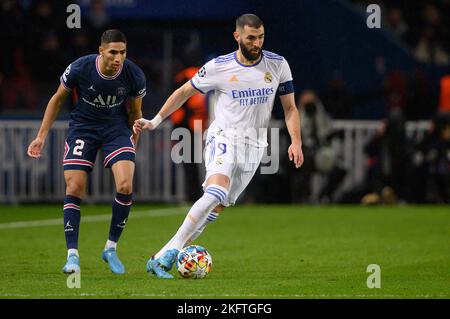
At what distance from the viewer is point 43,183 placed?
2144 cm

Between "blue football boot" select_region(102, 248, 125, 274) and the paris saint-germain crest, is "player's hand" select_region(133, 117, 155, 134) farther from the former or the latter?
"blue football boot" select_region(102, 248, 125, 274)

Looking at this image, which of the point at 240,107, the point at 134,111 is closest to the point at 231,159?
the point at 240,107

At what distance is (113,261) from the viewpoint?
1163cm

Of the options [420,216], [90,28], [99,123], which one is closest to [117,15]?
[90,28]

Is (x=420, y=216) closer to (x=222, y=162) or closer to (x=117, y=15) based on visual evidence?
(x=117, y=15)

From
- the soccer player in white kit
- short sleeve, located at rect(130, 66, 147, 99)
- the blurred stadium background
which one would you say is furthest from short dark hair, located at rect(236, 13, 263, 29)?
the blurred stadium background

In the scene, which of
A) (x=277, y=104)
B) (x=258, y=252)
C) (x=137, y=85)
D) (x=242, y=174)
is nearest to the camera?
(x=242, y=174)

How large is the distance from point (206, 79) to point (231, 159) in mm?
820

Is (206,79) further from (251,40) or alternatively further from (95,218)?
(95,218)

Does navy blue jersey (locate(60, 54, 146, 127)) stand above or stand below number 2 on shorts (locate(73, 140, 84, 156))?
above

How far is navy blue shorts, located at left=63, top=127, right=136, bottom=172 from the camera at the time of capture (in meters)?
11.6

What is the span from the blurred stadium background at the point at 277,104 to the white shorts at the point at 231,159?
9.01 metres

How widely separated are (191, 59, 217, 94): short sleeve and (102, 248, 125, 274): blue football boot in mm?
1798
